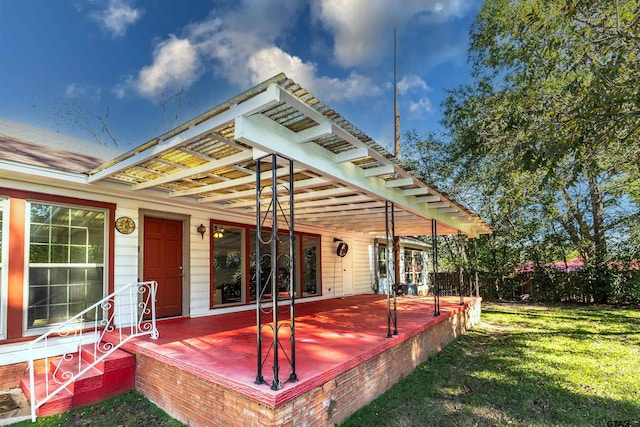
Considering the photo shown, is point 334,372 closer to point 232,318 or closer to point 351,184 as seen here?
point 351,184

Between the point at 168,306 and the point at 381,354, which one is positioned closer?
the point at 381,354

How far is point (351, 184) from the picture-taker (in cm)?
423

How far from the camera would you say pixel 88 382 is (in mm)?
3951

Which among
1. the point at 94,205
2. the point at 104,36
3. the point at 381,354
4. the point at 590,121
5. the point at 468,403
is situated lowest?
the point at 468,403

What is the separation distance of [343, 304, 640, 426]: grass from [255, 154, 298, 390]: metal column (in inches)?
46.6

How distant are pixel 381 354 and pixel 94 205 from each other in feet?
14.5

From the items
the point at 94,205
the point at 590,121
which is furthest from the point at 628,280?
the point at 94,205

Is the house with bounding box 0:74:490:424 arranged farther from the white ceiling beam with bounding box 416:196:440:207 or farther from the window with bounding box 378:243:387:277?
the window with bounding box 378:243:387:277

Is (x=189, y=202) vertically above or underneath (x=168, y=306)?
above

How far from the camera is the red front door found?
597 cm

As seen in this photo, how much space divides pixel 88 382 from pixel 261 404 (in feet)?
7.79

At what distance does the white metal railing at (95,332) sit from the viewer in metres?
3.81

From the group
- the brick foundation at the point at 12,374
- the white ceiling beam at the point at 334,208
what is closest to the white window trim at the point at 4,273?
the brick foundation at the point at 12,374

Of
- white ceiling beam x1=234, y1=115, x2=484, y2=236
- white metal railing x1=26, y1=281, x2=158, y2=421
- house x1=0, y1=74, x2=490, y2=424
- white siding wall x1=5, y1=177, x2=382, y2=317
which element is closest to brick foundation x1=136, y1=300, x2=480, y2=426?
white metal railing x1=26, y1=281, x2=158, y2=421
